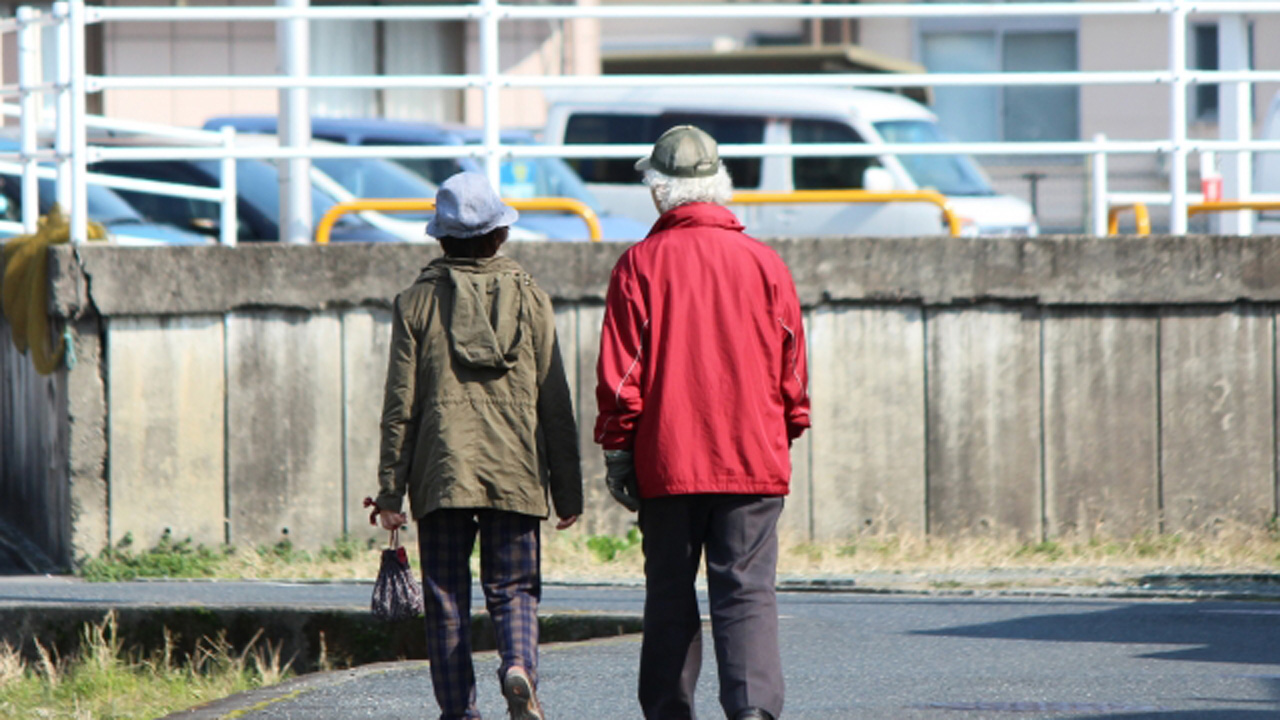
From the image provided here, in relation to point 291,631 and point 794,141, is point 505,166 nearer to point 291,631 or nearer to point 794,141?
point 794,141

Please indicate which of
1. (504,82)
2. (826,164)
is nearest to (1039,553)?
(504,82)

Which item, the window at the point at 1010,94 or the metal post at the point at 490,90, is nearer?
the metal post at the point at 490,90

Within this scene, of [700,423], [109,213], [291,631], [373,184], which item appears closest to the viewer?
[700,423]

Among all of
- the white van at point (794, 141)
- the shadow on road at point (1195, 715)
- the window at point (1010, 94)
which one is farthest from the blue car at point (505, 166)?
Answer: the window at point (1010, 94)

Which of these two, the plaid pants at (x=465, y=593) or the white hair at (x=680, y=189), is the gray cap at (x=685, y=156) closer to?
the white hair at (x=680, y=189)

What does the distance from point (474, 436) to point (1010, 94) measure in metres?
22.9

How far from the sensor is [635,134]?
1653 cm

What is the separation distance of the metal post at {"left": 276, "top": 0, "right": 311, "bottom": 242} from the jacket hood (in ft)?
13.5

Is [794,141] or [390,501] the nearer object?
[390,501]

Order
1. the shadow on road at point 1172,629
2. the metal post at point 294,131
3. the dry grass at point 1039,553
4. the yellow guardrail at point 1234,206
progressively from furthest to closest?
the metal post at point 294,131, the yellow guardrail at point 1234,206, the dry grass at point 1039,553, the shadow on road at point 1172,629

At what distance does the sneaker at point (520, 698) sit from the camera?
14.4 feet

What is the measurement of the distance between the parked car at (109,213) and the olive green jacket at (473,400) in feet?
24.0

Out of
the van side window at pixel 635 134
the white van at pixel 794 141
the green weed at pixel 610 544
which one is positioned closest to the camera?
the green weed at pixel 610 544

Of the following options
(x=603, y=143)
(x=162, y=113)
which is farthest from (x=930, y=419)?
(x=162, y=113)
